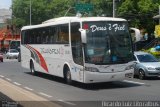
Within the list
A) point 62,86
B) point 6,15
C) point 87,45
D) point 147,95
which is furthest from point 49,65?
point 6,15

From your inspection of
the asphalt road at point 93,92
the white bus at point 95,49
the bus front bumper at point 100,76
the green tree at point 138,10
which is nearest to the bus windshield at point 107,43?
the white bus at point 95,49

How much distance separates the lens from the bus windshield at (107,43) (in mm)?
17578

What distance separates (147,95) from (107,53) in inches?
119

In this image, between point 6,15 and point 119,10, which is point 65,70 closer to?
point 119,10

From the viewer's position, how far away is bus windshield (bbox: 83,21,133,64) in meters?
17.6

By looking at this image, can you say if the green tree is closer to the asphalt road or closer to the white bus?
the asphalt road

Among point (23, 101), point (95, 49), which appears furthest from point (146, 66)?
point (23, 101)

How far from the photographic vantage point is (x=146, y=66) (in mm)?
Result: 22016

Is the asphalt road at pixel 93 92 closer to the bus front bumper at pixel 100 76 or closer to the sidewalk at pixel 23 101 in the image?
the bus front bumper at pixel 100 76

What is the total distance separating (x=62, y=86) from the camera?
1925cm

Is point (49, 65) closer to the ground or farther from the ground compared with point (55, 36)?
closer to the ground

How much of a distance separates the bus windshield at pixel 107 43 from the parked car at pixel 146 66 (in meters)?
3.89

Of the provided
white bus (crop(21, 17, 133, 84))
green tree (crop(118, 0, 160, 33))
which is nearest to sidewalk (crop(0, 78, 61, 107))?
white bus (crop(21, 17, 133, 84))

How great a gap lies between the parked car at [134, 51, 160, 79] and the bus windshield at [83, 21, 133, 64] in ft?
12.8
